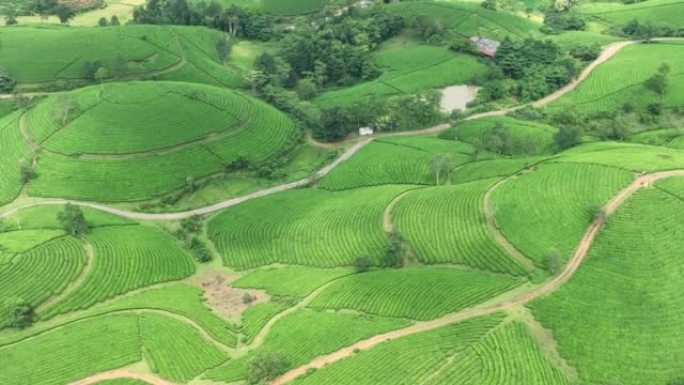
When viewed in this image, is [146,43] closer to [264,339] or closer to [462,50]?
[462,50]

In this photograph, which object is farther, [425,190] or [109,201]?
[109,201]

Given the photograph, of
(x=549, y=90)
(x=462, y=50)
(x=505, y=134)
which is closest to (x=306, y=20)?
(x=462, y=50)

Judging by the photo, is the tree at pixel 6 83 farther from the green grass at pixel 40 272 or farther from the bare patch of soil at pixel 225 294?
the bare patch of soil at pixel 225 294

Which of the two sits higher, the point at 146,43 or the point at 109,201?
the point at 146,43

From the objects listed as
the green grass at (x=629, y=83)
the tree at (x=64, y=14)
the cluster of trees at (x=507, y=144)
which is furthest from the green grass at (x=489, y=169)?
the tree at (x=64, y=14)

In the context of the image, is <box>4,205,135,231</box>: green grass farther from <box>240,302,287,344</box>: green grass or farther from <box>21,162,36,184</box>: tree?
<box>240,302,287,344</box>: green grass

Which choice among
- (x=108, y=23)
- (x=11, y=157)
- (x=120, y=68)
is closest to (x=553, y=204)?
(x=11, y=157)
